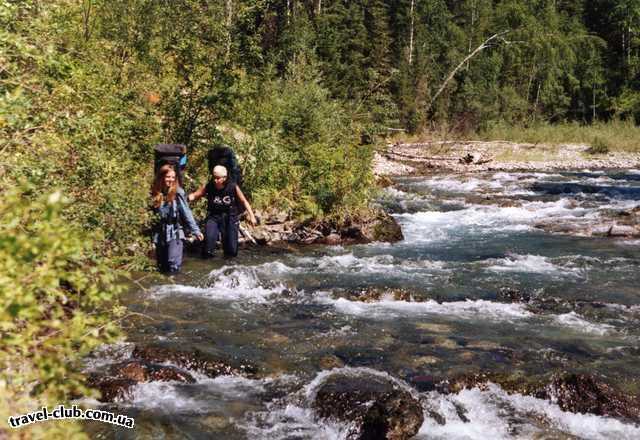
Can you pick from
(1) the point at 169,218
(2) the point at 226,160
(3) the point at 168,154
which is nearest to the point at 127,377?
(1) the point at 169,218

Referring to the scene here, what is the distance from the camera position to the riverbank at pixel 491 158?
36094 millimetres

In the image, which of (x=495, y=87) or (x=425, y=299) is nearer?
(x=425, y=299)

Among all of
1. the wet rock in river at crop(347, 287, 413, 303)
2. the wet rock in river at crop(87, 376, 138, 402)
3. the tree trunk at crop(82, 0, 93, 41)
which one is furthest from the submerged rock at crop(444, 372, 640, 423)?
the tree trunk at crop(82, 0, 93, 41)

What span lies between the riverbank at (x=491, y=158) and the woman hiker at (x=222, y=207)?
78.0ft

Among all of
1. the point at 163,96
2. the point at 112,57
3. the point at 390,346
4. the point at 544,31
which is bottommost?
the point at 390,346

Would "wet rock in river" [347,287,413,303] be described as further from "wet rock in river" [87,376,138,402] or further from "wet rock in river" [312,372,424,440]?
"wet rock in river" [87,376,138,402]

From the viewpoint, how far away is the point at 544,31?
216 ft

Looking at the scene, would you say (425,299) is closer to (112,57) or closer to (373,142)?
(373,142)

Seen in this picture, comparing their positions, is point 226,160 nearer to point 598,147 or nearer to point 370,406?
point 370,406

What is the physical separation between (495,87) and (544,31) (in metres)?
13.4

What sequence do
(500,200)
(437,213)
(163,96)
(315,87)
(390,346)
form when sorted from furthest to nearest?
(500,200) → (437,213) → (315,87) → (163,96) → (390,346)

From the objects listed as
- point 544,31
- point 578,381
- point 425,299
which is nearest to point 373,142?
point 425,299

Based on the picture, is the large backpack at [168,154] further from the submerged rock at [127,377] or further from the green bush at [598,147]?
the green bush at [598,147]

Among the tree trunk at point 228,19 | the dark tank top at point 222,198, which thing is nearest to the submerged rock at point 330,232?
the tree trunk at point 228,19
